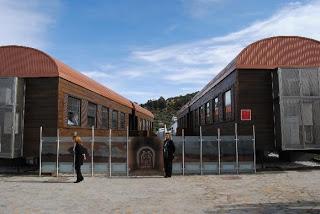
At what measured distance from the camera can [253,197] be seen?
1037 centimetres

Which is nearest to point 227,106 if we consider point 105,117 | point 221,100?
point 221,100

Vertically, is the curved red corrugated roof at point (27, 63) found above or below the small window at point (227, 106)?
above

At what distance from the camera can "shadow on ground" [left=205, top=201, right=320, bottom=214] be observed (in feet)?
27.6

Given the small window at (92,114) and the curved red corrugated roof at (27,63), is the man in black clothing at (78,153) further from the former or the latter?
the small window at (92,114)

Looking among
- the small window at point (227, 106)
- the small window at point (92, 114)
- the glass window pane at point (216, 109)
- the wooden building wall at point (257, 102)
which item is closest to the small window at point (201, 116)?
the glass window pane at point (216, 109)

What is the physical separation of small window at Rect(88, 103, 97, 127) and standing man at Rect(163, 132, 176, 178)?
732 centimetres

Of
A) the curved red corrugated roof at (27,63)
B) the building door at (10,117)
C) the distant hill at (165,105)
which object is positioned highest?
the distant hill at (165,105)

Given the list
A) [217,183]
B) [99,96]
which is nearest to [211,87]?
[99,96]

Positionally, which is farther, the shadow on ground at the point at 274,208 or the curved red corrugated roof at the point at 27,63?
the curved red corrugated roof at the point at 27,63

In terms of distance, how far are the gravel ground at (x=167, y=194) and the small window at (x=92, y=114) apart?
6.69m

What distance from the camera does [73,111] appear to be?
19172 millimetres

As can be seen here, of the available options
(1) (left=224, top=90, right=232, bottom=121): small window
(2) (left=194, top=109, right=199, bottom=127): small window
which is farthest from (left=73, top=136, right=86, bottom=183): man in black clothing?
(2) (left=194, top=109, right=199, bottom=127): small window

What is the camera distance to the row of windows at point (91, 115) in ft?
62.1

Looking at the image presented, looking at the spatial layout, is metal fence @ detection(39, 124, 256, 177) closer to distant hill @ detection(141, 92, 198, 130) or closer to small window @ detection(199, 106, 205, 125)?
small window @ detection(199, 106, 205, 125)
